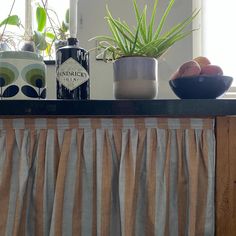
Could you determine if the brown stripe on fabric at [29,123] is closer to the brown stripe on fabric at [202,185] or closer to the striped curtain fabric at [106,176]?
the striped curtain fabric at [106,176]

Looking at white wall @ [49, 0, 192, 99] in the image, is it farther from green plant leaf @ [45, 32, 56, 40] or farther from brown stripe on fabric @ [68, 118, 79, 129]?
brown stripe on fabric @ [68, 118, 79, 129]

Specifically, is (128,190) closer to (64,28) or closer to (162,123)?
(162,123)

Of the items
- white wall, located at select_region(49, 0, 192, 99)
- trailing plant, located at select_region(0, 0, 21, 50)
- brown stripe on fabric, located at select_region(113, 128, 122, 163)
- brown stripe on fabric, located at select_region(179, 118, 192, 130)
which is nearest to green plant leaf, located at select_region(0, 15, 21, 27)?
trailing plant, located at select_region(0, 0, 21, 50)

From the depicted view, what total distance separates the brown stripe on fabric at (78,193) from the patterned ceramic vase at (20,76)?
164 mm

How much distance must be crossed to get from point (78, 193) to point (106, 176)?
90 millimetres

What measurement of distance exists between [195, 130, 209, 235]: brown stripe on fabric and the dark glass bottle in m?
0.33

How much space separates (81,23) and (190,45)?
0.43m

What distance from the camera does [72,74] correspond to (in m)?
0.75

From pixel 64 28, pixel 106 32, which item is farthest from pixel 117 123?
pixel 64 28

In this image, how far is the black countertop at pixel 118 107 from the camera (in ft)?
2.20

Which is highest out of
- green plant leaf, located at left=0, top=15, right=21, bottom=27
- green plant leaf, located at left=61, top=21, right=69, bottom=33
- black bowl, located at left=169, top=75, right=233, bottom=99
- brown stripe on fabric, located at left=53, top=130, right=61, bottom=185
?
green plant leaf, located at left=0, top=15, right=21, bottom=27

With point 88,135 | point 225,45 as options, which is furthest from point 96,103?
point 225,45

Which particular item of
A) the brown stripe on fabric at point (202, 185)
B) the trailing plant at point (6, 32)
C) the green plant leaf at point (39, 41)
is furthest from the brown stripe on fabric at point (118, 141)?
the trailing plant at point (6, 32)

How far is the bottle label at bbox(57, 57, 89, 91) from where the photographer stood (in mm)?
748
